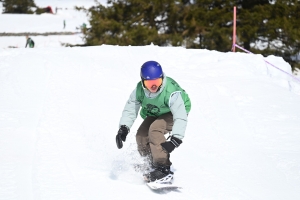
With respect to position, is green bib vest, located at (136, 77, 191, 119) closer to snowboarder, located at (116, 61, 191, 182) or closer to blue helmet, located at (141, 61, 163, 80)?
snowboarder, located at (116, 61, 191, 182)

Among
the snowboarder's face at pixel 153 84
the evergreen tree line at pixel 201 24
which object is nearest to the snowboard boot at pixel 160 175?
the snowboarder's face at pixel 153 84

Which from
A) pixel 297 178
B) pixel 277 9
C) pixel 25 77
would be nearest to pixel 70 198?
pixel 297 178

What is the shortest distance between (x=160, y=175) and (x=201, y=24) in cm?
1865

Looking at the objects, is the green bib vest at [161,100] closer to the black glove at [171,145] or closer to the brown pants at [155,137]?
the brown pants at [155,137]

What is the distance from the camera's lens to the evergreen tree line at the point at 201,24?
21078 mm

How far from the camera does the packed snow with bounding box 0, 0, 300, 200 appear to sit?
182 inches

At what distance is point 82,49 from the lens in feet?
35.2

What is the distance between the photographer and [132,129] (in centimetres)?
676

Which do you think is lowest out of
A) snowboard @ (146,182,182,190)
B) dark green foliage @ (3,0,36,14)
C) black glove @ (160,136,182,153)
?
snowboard @ (146,182,182,190)

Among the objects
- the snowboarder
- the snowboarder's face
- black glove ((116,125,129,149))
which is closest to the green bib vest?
the snowboarder

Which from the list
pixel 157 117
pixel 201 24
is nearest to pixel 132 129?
pixel 157 117

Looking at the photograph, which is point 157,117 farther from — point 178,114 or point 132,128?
point 132,128

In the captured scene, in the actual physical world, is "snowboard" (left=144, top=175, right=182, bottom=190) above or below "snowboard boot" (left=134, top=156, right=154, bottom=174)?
below

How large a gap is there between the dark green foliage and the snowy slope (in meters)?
49.4
